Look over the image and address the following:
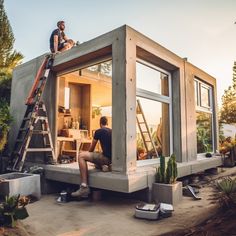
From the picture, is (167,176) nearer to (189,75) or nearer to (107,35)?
(107,35)

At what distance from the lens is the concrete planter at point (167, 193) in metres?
4.12

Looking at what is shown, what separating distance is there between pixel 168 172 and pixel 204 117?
428cm

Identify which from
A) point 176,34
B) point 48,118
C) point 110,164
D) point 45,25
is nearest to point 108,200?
point 110,164

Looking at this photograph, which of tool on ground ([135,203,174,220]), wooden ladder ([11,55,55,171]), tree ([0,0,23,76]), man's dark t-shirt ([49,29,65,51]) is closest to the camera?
tool on ground ([135,203,174,220])

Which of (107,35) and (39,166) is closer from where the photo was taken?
(107,35)

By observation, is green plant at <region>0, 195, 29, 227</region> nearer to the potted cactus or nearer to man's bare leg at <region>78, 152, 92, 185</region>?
man's bare leg at <region>78, 152, 92, 185</region>

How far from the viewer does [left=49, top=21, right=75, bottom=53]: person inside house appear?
6436 mm

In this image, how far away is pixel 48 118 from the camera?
5.91 m

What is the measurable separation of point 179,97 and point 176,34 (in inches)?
127

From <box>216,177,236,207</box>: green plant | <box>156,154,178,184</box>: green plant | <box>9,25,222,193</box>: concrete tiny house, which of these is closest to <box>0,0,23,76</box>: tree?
<box>9,25,222,193</box>: concrete tiny house

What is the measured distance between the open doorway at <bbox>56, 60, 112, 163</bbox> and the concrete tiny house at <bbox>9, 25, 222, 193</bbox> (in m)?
0.03

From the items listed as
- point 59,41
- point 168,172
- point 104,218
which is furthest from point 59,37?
point 104,218

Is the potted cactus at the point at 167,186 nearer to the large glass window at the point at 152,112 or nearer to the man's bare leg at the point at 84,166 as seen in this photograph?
the large glass window at the point at 152,112

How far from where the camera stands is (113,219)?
138 inches
